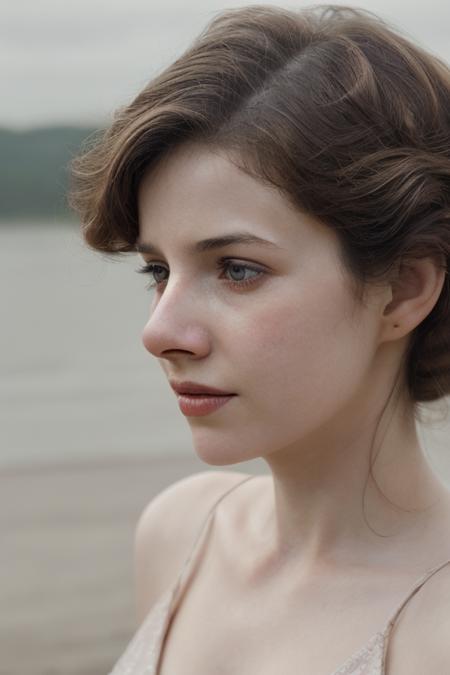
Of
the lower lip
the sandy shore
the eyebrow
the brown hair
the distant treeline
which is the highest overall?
the brown hair

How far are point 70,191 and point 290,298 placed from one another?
519mm

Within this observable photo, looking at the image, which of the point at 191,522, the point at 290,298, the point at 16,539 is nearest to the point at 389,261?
the point at 290,298

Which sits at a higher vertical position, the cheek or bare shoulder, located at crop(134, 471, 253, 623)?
the cheek

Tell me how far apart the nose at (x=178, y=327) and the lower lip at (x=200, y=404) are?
65mm

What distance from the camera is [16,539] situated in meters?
4.91

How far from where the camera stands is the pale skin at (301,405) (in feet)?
5.23

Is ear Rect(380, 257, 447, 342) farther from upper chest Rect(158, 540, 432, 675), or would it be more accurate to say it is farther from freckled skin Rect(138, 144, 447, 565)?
upper chest Rect(158, 540, 432, 675)

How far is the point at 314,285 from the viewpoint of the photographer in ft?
5.25

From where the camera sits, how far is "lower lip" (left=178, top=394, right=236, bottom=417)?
5.35 feet

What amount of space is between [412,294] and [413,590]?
0.42 meters

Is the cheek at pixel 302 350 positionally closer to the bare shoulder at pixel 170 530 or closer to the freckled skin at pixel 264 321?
the freckled skin at pixel 264 321

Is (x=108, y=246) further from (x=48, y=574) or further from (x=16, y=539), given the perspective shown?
(x=16, y=539)

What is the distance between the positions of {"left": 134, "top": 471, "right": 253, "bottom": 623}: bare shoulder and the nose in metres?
0.65

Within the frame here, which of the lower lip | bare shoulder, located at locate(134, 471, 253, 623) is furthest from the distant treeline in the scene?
the lower lip
